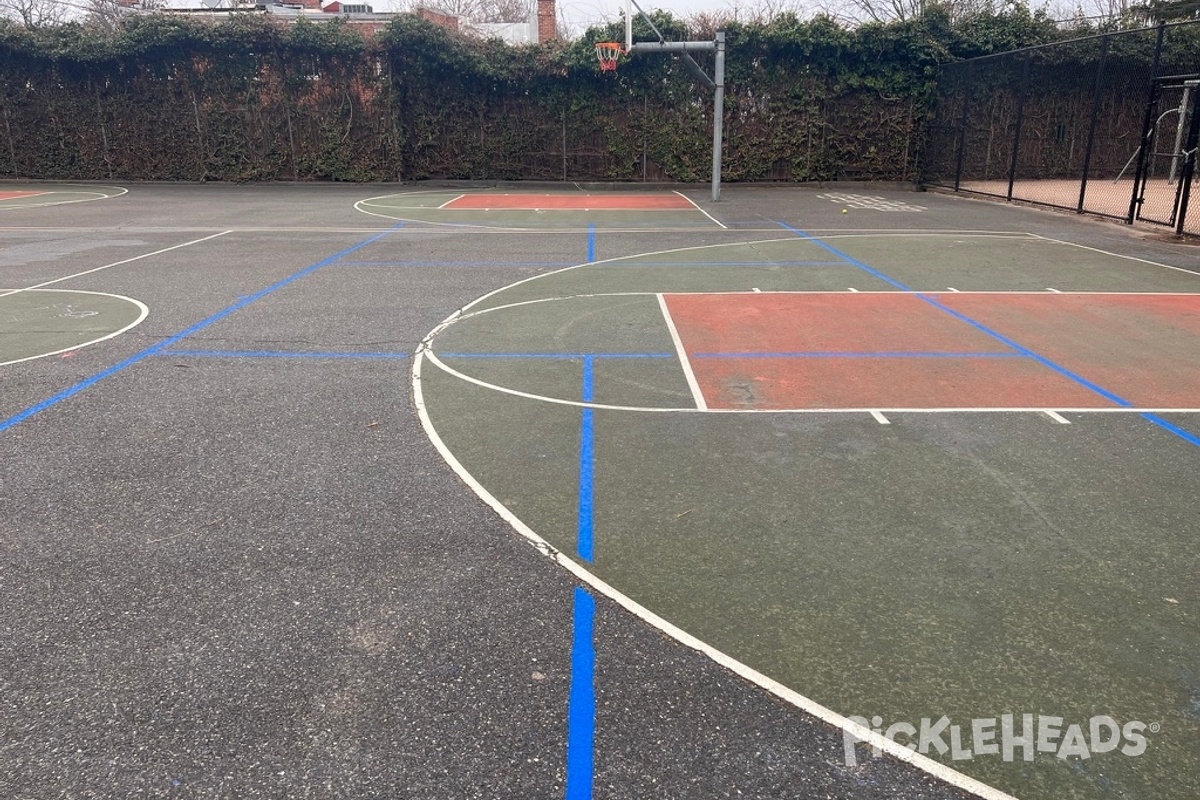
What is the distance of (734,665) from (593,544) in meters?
1.19

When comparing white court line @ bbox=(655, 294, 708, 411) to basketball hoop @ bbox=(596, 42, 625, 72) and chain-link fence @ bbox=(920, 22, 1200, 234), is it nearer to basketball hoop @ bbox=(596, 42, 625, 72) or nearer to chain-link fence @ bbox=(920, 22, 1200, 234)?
basketball hoop @ bbox=(596, 42, 625, 72)

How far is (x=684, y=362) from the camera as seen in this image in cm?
766

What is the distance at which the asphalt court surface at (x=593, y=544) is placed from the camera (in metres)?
3.02

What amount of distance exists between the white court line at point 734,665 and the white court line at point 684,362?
2101 millimetres

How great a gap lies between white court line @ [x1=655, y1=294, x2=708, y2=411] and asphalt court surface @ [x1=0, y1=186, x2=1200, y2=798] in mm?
55

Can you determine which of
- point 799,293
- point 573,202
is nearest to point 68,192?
point 573,202

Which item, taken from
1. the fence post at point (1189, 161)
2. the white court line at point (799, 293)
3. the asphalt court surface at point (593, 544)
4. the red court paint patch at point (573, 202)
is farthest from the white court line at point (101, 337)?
the fence post at point (1189, 161)

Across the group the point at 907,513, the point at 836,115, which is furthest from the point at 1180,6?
the point at 907,513

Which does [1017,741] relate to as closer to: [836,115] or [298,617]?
[298,617]

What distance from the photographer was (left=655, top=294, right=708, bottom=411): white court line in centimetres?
665

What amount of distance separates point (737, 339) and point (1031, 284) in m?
5.05

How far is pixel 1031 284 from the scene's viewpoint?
11.0m

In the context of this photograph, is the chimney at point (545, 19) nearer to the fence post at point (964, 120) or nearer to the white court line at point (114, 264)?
the fence post at point (964, 120)

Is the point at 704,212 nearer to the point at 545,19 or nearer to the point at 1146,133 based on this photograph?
the point at 1146,133
